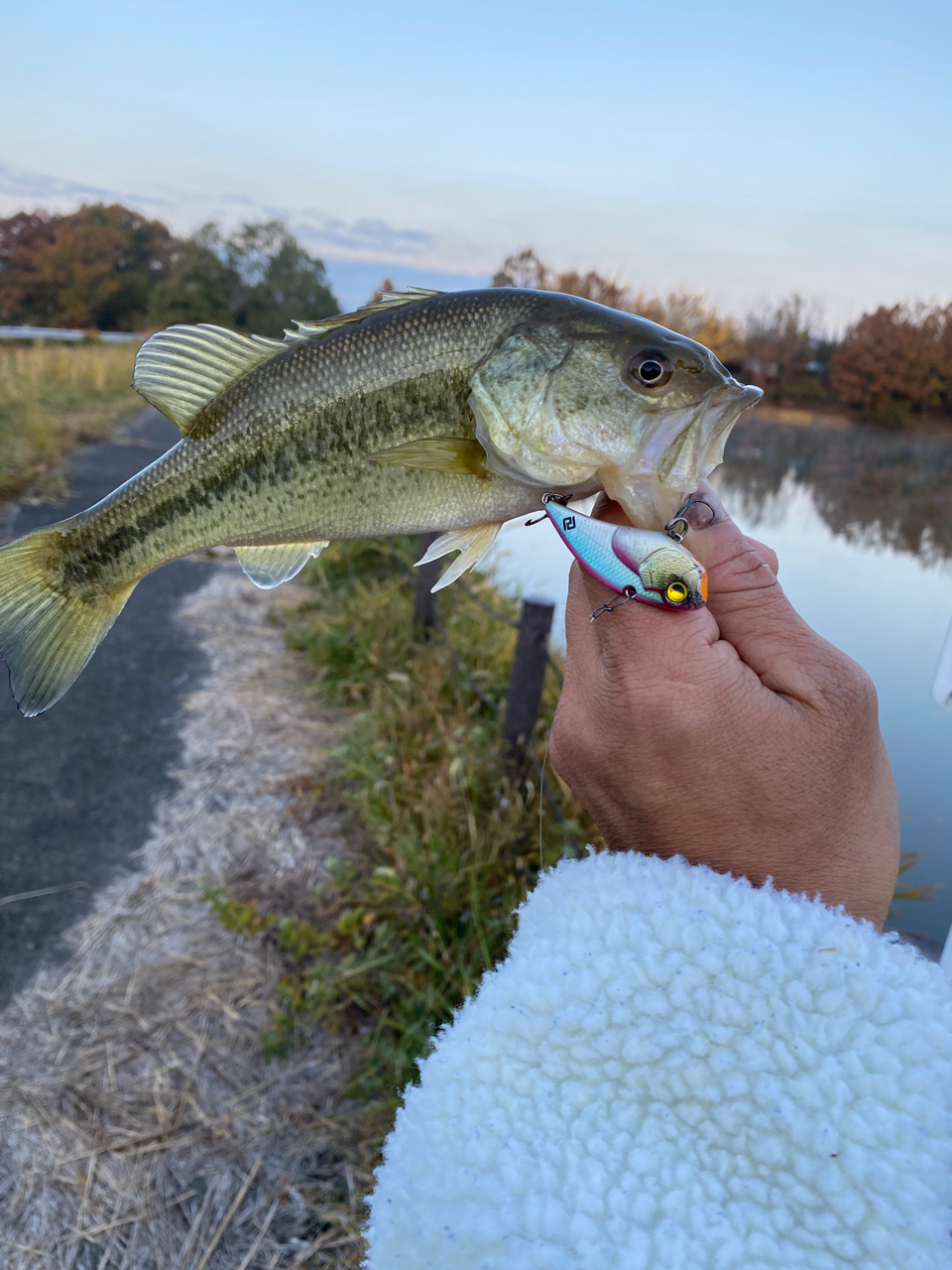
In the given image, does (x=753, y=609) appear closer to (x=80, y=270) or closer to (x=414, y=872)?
(x=414, y=872)

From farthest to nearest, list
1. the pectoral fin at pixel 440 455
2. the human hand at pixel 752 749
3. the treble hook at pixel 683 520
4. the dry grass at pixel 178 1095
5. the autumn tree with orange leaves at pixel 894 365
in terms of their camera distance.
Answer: the autumn tree with orange leaves at pixel 894 365
the dry grass at pixel 178 1095
the pectoral fin at pixel 440 455
the treble hook at pixel 683 520
the human hand at pixel 752 749

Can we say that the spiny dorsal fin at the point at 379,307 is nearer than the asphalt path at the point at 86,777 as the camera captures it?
Yes

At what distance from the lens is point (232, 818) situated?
4973 mm

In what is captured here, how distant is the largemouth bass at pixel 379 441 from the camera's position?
4.55 feet

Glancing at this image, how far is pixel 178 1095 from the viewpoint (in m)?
3.30

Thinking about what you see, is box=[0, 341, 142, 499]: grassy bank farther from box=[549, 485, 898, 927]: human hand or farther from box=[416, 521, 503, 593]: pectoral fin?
box=[549, 485, 898, 927]: human hand

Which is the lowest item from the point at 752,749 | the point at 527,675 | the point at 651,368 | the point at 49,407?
the point at 49,407

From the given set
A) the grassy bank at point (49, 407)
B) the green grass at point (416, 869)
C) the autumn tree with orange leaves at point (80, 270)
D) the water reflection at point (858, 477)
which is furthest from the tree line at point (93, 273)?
the green grass at point (416, 869)

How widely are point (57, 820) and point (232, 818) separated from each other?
1.13 m

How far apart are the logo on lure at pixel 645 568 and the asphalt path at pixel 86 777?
402 cm

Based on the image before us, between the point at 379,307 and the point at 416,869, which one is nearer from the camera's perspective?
the point at 379,307

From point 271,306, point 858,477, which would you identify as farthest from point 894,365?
point 271,306

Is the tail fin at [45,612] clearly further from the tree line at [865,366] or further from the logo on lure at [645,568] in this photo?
the tree line at [865,366]

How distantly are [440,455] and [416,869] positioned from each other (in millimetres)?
2923
